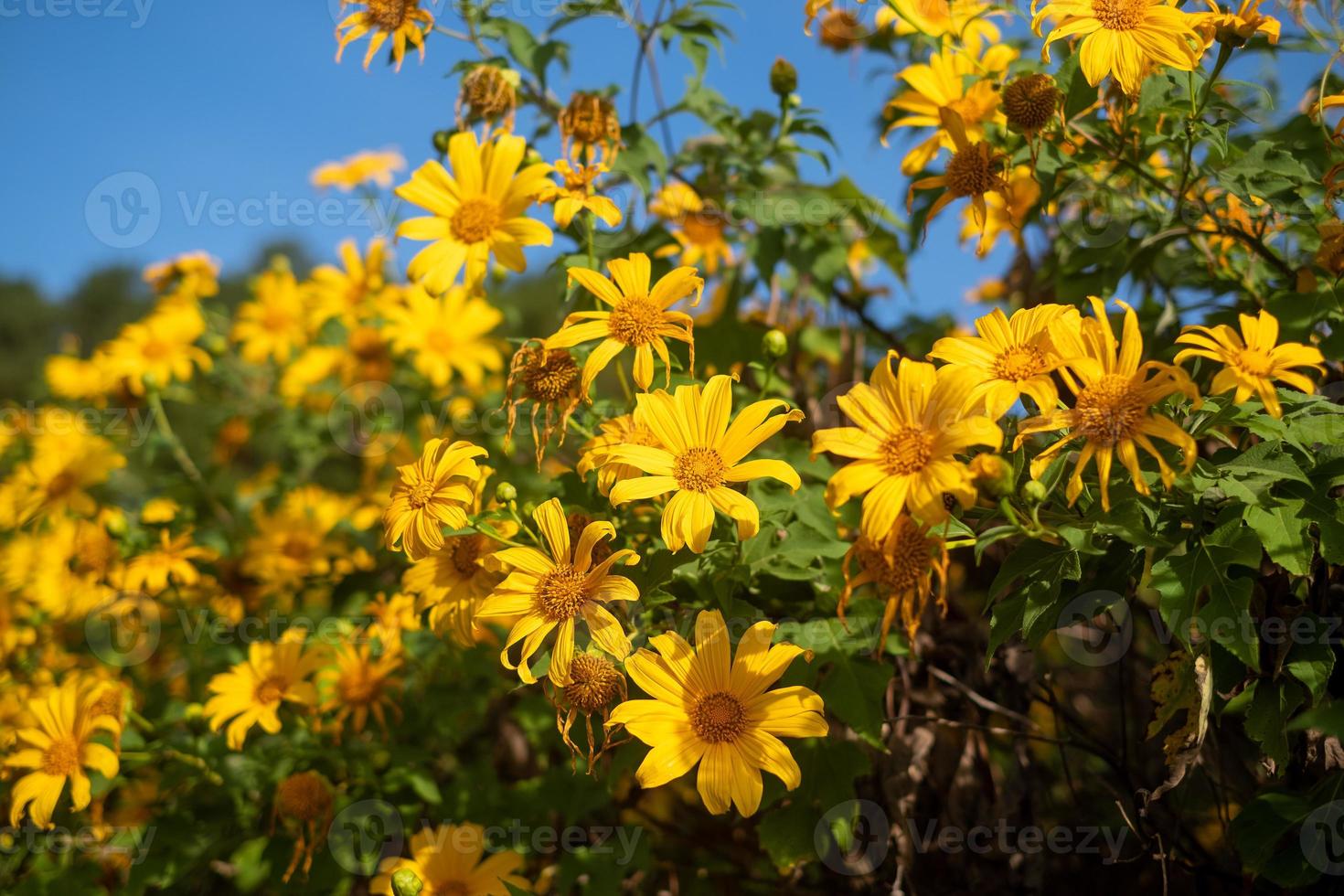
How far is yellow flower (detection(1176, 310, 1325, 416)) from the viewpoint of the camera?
124 cm

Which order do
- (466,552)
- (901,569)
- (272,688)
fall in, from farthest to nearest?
(272,688) < (466,552) < (901,569)

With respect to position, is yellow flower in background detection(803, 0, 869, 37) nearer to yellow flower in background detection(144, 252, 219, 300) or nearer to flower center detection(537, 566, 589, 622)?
flower center detection(537, 566, 589, 622)

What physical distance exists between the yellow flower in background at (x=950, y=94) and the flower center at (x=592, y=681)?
1.11m

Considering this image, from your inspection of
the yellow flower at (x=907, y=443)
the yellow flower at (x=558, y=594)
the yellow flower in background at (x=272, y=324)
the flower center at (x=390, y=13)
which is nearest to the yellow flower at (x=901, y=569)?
the yellow flower at (x=907, y=443)

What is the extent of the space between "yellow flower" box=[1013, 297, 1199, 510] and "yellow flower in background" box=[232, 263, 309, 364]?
11.2 ft

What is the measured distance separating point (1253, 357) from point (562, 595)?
1.01 metres

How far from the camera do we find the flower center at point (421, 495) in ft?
4.82

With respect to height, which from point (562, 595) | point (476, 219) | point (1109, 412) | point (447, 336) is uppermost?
point (447, 336)

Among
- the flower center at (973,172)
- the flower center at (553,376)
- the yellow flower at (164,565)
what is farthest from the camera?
the yellow flower at (164,565)

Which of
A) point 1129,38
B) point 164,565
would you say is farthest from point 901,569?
point 164,565

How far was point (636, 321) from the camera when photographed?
1513 millimetres

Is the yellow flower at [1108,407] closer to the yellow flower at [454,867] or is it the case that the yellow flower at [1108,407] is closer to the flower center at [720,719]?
the flower center at [720,719]

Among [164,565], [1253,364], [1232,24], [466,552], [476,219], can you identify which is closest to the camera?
[1253,364]

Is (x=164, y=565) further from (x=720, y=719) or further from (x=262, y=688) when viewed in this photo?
(x=720, y=719)
